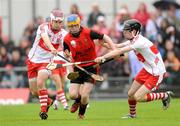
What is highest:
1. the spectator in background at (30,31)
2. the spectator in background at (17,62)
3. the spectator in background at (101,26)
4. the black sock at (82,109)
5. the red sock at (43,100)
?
the red sock at (43,100)

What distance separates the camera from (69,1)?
101 feet

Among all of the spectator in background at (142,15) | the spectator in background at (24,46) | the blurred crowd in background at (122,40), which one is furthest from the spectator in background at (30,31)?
the spectator in background at (142,15)

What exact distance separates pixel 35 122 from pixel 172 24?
474 inches

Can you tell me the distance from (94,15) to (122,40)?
61.7 inches

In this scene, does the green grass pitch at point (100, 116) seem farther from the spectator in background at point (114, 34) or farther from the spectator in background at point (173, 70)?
the spectator in background at point (114, 34)

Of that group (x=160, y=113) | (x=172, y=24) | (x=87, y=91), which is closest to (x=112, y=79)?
(x=172, y=24)

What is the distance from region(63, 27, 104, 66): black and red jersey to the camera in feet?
59.0

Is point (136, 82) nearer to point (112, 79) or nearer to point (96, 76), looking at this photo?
point (96, 76)

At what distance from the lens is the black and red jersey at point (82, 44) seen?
59.0ft

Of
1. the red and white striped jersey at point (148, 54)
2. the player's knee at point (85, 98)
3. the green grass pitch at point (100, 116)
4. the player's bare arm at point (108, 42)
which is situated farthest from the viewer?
the player's knee at point (85, 98)

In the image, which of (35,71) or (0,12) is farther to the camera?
(0,12)

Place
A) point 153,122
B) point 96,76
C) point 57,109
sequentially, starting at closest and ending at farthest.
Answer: point 153,122
point 96,76
point 57,109

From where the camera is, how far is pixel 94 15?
1144 inches

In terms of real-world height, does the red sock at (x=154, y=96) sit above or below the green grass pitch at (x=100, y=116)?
above
